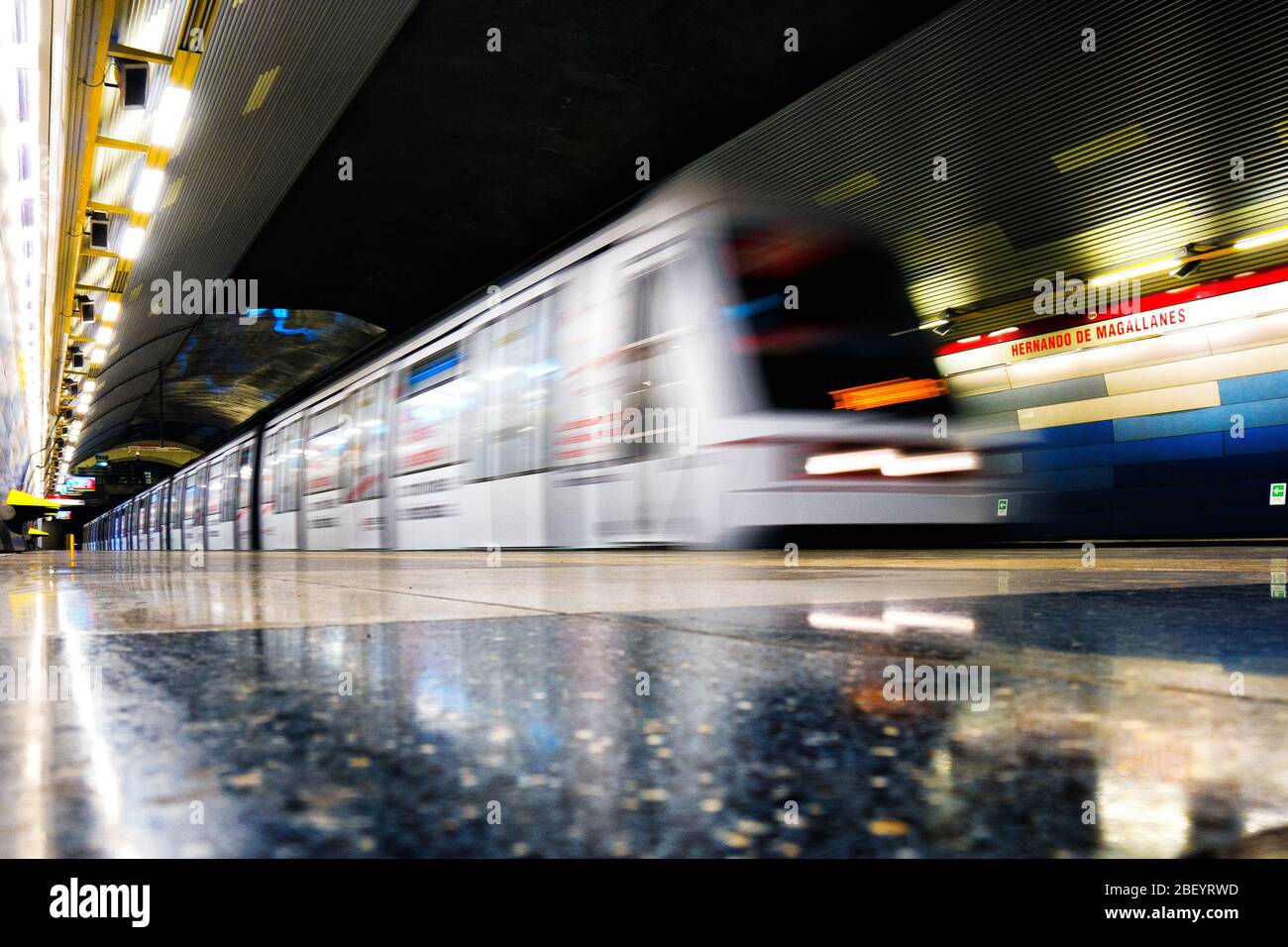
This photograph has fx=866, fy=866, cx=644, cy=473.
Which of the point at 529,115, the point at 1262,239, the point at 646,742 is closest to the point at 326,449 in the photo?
the point at 529,115

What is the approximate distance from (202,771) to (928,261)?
43.3ft

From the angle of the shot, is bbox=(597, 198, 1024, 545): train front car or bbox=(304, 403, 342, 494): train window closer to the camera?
bbox=(597, 198, 1024, 545): train front car

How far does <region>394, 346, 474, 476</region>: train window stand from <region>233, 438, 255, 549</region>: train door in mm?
6919

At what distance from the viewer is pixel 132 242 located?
11.8 meters

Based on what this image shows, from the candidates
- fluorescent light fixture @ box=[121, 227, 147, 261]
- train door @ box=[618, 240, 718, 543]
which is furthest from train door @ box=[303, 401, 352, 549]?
train door @ box=[618, 240, 718, 543]

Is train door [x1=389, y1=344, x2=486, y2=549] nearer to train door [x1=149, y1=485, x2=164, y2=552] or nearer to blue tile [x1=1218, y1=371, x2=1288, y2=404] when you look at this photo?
blue tile [x1=1218, y1=371, x2=1288, y2=404]

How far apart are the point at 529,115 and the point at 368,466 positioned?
5.11 metres

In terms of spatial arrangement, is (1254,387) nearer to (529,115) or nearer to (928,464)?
(928,464)

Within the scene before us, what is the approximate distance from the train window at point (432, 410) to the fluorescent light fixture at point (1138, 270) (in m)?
8.76

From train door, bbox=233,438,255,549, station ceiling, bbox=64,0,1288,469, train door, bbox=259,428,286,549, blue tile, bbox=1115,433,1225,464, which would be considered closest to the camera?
station ceiling, bbox=64,0,1288,469

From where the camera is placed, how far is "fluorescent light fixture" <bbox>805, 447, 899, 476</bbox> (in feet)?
18.2

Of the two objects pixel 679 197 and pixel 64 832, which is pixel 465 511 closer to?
pixel 679 197
